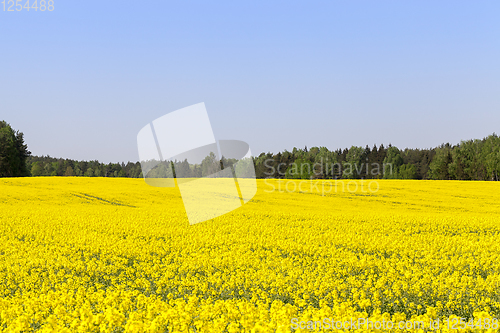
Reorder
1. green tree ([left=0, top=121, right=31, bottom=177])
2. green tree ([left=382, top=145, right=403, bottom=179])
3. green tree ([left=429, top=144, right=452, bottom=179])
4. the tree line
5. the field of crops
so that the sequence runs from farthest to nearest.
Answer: green tree ([left=382, top=145, right=403, bottom=179]), green tree ([left=429, top=144, right=452, bottom=179]), the tree line, green tree ([left=0, top=121, right=31, bottom=177]), the field of crops

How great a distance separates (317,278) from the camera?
797 centimetres

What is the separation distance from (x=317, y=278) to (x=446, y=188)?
3632 centimetres

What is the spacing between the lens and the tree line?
74.9 m

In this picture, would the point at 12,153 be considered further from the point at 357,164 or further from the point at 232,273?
the point at 357,164

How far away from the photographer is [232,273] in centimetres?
Result: 827

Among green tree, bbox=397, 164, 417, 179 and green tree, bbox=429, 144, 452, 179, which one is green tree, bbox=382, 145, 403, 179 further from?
green tree, bbox=429, 144, 452, 179

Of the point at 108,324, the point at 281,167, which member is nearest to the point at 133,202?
the point at 108,324

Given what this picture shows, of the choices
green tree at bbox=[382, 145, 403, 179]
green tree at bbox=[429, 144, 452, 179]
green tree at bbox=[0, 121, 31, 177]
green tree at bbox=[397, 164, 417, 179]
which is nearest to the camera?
green tree at bbox=[0, 121, 31, 177]

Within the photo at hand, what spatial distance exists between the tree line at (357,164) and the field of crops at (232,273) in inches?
1954

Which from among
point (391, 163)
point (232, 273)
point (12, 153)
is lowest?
point (232, 273)

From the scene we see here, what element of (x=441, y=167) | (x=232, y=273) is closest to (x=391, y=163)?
(x=441, y=167)

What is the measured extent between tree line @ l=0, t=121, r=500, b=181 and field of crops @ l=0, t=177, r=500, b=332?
49630 millimetres

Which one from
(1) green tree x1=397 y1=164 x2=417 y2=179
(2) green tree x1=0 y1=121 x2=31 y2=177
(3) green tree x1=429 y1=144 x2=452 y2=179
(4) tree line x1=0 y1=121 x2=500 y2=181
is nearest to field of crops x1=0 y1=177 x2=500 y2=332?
(4) tree line x1=0 y1=121 x2=500 y2=181

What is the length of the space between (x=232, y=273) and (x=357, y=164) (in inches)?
4187
